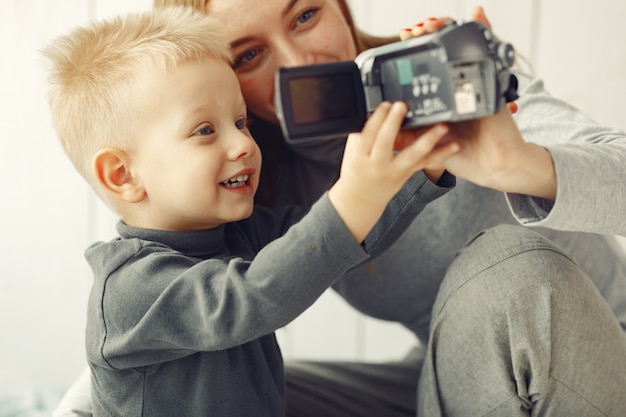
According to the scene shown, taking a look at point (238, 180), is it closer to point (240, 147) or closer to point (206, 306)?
point (240, 147)

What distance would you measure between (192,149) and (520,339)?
357 millimetres

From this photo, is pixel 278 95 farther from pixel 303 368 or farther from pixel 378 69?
pixel 303 368

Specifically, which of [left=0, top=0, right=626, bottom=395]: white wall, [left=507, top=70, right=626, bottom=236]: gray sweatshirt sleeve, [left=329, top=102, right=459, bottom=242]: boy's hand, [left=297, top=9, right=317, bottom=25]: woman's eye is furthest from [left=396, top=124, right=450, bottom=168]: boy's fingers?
[left=0, top=0, right=626, bottom=395]: white wall

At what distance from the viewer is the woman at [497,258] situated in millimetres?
624

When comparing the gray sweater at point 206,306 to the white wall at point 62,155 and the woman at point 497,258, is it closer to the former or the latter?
the woman at point 497,258

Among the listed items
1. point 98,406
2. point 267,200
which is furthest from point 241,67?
point 98,406

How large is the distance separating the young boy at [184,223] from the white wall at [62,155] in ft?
2.32

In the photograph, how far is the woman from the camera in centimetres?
62

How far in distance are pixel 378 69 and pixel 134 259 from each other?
0.97 feet

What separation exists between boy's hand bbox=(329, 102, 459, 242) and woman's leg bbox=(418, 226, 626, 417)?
163 millimetres

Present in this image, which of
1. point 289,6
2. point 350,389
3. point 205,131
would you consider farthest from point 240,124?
point 350,389

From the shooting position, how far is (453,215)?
3.09ft

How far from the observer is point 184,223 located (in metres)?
0.74

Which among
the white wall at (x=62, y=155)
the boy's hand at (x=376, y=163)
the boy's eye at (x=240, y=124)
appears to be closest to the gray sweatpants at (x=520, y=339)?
the boy's hand at (x=376, y=163)
